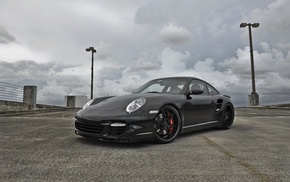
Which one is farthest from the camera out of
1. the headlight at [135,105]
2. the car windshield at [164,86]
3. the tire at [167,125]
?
the car windshield at [164,86]

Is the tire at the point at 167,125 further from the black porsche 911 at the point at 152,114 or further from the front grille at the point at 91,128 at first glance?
the front grille at the point at 91,128

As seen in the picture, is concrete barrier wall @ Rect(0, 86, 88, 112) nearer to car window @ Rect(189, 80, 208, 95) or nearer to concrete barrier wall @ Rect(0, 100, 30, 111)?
concrete barrier wall @ Rect(0, 100, 30, 111)

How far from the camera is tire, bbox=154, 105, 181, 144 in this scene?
152 inches

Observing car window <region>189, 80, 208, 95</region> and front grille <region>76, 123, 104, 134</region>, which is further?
car window <region>189, 80, 208, 95</region>

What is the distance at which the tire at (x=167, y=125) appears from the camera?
3865 millimetres

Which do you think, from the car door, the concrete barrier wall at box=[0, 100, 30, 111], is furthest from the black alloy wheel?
the concrete barrier wall at box=[0, 100, 30, 111]

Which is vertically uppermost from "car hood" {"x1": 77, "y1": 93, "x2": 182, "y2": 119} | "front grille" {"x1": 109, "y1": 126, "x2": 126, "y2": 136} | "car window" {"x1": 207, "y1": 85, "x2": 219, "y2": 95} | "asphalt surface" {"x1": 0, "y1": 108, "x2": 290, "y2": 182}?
"car window" {"x1": 207, "y1": 85, "x2": 219, "y2": 95}

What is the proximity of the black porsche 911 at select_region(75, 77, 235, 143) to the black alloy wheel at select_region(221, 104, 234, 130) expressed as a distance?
35 cm

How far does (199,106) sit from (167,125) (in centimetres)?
97

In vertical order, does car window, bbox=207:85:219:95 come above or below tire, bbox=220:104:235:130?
above

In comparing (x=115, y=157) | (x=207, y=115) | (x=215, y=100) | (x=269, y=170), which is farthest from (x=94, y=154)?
(x=215, y=100)

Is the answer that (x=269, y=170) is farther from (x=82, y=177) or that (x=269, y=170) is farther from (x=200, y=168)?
(x=82, y=177)

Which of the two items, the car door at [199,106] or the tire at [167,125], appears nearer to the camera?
the tire at [167,125]

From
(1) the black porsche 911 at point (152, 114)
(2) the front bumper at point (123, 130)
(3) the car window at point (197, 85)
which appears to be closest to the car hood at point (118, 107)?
(1) the black porsche 911 at point (152, 114)
